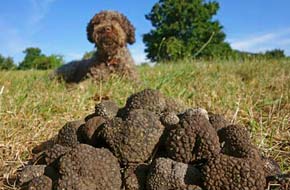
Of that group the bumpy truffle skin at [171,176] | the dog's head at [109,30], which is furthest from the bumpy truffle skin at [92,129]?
the dog's head at [109,30]

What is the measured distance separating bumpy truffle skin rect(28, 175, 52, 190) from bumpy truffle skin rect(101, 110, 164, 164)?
0.29 metres

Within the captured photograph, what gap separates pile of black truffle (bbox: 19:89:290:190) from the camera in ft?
4.88

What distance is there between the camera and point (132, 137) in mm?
1662

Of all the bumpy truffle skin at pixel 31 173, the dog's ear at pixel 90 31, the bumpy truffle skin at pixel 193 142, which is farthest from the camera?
the dog's ear at pixel 90 31

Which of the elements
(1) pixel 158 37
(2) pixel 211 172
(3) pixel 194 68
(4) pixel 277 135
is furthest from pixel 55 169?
(1) pixel 158 37

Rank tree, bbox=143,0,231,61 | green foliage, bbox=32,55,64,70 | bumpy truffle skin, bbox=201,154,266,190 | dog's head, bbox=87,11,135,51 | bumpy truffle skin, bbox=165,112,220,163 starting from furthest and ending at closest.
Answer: tree, bbox=143,0,231,61 → green foliage, bbox=32,55,64,70 → dog's head, bbox=87,11,135,51 → bumpy truffle skin, bbox=165,112,220,163 → bumpy truffle skin, bbox=201,154,266,190

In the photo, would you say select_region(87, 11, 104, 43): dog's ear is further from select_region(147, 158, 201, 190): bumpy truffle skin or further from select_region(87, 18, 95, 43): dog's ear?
select_region(147, 158, 201, 190): bumpy truffle skin

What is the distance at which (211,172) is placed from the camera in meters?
1.48

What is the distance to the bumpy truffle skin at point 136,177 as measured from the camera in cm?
160

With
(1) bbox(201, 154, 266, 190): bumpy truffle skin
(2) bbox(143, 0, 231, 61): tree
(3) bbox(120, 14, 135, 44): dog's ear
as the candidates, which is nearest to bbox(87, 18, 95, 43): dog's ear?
(3) bbox(120, 14, 135, 44): dog's ear

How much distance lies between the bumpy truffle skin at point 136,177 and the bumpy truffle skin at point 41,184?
31cm

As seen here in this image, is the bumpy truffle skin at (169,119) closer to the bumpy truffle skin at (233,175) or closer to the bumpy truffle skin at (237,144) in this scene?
the bumpy truffle skin at (237,144)

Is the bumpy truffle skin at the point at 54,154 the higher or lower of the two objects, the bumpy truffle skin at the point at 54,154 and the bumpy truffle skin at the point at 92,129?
the lower

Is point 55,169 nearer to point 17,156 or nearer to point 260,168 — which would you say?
point 17,156
